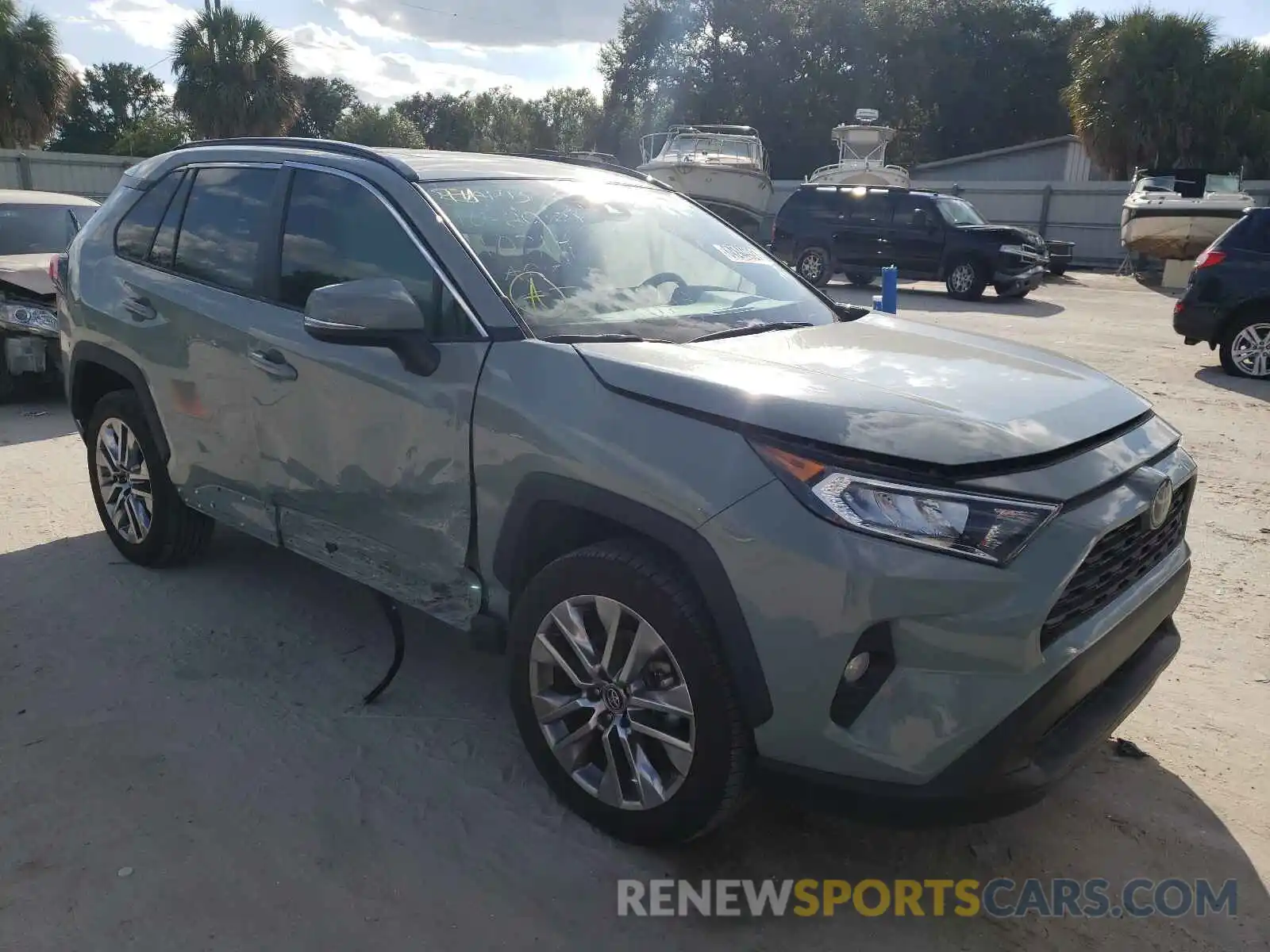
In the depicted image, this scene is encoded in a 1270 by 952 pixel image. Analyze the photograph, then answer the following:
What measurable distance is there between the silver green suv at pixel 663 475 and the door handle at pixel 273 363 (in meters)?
0.01

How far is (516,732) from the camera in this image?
3359 mm

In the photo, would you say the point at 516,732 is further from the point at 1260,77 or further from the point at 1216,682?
the point at 1260,77

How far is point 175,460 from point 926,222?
15.8 metres

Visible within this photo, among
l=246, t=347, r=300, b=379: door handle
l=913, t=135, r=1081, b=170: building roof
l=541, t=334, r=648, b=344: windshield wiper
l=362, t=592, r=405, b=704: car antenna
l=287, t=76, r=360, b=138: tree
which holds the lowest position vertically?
l=362, t=592, r=405, b=704: car antenna

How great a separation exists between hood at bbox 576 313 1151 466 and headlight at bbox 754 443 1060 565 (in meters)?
0.08

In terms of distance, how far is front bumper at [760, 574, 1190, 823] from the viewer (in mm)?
2203

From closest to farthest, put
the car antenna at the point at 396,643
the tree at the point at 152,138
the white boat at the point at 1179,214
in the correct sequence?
the car antenna at the point at 396,643 < the white boat at the point at 1179,214 < the tree at the point at 152,138

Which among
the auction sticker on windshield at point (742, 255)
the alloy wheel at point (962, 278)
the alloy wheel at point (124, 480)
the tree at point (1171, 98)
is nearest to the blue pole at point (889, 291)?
the auction sticker on windshield at point (742, 255)

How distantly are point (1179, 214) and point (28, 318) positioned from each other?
1816 cm

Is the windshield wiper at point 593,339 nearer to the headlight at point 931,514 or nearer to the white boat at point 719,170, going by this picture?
the headlight at point 931,514

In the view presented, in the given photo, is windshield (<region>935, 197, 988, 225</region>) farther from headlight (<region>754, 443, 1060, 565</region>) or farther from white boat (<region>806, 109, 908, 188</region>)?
headlight (<region>754, 443, 1060, 565</region>)

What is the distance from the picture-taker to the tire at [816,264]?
61.4 feet

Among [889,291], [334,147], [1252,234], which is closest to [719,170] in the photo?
[1252,234]

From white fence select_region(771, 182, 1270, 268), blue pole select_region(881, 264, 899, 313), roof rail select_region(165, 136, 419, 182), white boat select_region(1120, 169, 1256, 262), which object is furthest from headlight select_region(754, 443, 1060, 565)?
white fence select_region(771, 182, 1270, 268)
